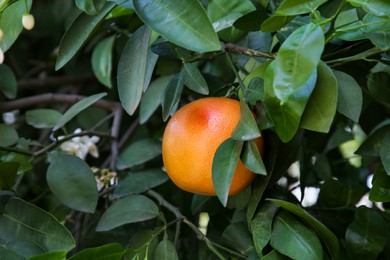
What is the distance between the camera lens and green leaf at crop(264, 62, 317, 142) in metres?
0.65

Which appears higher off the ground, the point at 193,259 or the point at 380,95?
the point at 380,95

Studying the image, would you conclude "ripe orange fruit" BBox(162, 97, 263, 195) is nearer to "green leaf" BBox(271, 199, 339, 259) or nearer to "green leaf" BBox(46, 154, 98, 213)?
"green leaf" BBox(271, 199, 339, 259)

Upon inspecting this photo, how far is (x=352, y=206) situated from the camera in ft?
3.04

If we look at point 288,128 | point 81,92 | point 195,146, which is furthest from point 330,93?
point 81,92

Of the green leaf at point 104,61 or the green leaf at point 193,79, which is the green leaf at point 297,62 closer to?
the green leaf at point 193,79

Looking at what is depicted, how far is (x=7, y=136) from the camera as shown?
37.4 inches

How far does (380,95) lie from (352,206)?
0.57 ft

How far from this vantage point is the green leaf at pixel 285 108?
65 cm

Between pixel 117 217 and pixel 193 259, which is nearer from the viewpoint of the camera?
pixel 117 217

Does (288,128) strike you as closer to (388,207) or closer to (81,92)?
(388,207)

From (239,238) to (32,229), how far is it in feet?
0.83

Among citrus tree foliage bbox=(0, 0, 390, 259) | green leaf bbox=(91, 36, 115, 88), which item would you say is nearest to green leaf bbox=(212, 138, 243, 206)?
citrus tree foliage bbox=(0, 0, 390, 259)

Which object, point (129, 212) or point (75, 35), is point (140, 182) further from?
point (75, 35)

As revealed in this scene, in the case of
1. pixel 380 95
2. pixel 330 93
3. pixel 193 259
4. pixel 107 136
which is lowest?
pixel 193 259
